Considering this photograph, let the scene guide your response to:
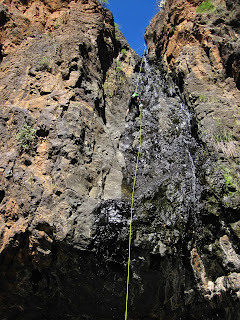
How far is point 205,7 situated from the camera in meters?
8.73

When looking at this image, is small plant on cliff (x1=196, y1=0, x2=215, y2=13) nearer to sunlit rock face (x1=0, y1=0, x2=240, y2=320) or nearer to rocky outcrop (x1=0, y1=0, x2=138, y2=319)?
sunlit rock face (x1=0, y1=0, x2=240, y2=320)

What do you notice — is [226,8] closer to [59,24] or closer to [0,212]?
[59,24]

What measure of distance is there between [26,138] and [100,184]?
5.30 ft

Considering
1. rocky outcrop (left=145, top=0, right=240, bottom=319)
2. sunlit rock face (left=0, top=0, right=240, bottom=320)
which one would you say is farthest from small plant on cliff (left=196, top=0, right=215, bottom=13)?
sunlit rock face (left=0, top=0, right=240, bottom=320)

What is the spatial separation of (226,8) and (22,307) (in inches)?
387

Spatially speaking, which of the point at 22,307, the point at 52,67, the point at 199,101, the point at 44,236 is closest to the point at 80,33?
the point at 52,67

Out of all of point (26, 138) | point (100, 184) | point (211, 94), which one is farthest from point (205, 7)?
point (26, 138)

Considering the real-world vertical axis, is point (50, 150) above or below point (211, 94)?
below

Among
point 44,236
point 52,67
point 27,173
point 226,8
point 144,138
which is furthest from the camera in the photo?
point 226,8

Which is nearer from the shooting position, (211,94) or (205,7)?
(211,94)

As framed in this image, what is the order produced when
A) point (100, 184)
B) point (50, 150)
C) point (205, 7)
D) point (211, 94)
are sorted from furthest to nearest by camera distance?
point (205, 7), point (211, 94), point (100, 184), point (50, 150)

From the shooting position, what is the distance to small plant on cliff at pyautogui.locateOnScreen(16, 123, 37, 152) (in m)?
4.70

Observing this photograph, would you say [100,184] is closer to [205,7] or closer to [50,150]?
[50,150]

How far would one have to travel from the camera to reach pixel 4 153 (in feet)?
15.1
